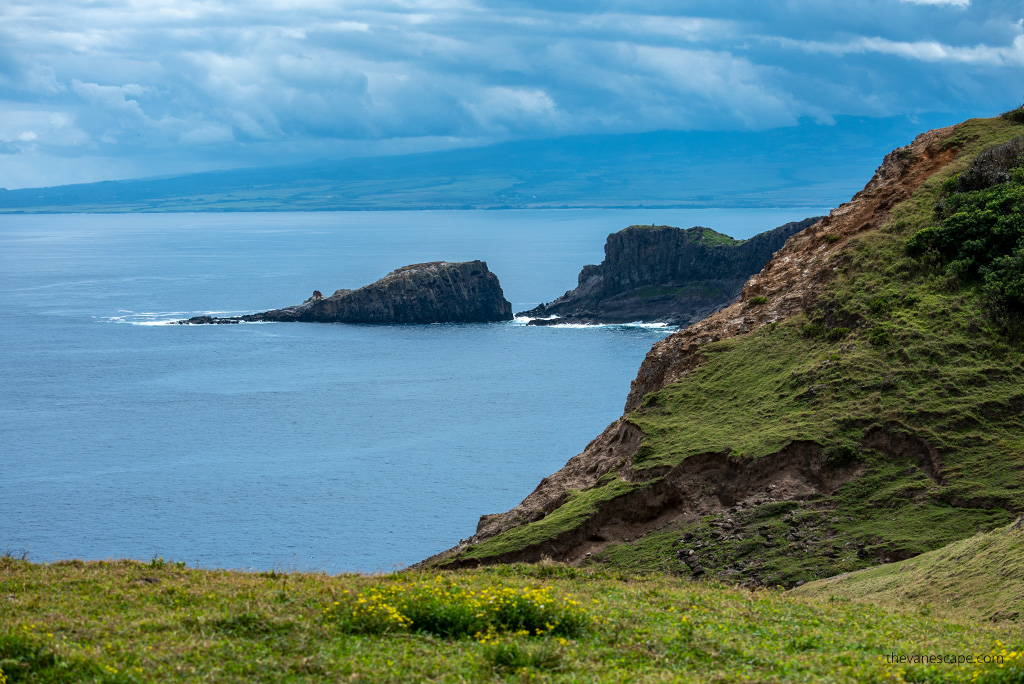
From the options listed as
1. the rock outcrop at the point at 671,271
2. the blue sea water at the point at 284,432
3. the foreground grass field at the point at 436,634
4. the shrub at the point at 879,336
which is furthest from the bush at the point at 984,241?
the rock outcrop at the point at 671,271

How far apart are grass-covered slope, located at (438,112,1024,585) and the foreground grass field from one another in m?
9.92

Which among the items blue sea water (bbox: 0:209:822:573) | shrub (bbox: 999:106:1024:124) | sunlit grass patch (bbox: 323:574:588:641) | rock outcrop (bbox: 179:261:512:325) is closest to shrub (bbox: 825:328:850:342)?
shrub (bbox: 999:106:1024:124)

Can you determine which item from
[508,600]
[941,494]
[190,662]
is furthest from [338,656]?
[941,494]

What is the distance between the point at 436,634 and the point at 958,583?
A: 13.5 metres

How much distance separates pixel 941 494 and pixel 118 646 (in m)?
26.0

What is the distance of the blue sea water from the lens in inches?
2990

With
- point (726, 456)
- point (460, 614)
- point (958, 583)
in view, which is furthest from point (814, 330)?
point (460, 614)

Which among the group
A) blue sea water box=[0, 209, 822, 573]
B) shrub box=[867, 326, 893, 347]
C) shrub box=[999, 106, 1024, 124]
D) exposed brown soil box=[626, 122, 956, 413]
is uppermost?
shrub box=[999, 106, 1024, 124]

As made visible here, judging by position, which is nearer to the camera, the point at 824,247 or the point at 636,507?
the point at 636,507

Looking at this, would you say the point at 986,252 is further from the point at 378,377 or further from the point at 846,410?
the point at 378,377

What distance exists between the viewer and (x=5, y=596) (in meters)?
19.2

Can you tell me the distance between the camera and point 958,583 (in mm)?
22734

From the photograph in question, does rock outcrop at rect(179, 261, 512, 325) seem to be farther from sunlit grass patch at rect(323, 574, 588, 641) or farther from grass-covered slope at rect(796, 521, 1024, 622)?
sunlit grass patch at rect(323, 574, 588, 641)

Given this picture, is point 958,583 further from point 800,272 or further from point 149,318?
point 149,318
